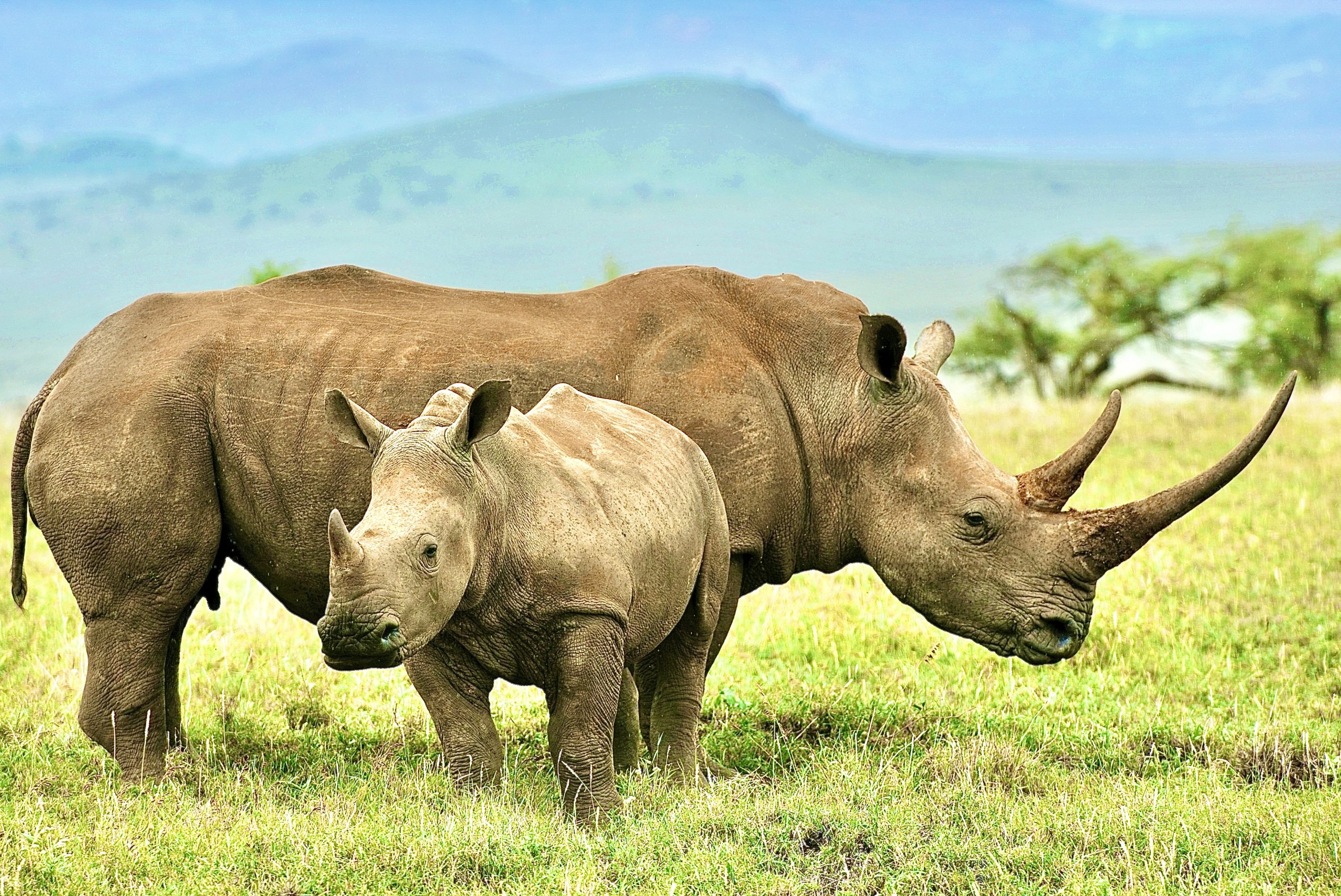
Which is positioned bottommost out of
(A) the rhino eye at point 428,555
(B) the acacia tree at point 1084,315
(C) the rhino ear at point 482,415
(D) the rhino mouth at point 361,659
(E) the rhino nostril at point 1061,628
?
(B) the acacia tree at point 1084,315

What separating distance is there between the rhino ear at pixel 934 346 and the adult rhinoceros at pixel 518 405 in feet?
1.52

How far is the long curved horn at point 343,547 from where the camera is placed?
194 inches

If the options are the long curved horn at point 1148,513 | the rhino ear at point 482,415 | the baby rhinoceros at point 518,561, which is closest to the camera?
the baby rhinoceros at point 518,561

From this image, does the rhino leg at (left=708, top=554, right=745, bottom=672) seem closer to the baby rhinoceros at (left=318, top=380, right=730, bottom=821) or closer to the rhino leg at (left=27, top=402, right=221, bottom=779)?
the baby rhinoceros at (left=318, top=380, right=730, bottom=821)

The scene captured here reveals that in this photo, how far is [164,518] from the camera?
23.0 ft

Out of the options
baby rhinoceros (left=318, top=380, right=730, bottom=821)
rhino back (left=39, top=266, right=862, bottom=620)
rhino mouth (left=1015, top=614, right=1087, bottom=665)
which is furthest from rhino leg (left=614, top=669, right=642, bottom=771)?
rhino mouth (left=1015, top=614, right=1087, bottom=665)

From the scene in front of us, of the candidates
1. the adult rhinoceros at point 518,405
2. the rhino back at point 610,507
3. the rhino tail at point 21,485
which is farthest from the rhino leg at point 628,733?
the rhino tail at point 21,485

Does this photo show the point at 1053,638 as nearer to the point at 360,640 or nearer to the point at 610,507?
the point at 610,507

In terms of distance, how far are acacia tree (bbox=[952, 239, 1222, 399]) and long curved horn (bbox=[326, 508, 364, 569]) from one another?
84.5 ft

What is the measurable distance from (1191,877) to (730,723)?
3.02 m

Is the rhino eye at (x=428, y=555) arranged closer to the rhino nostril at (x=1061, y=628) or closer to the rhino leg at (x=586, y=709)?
the rhino leg at (x=586, y=709)

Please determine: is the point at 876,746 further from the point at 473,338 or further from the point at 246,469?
the point at 246,469

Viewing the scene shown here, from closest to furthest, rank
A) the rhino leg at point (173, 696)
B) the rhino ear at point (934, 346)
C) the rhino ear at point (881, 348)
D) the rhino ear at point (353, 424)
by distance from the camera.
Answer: the rhino ear at point (353, 424), the rhino ear at point (881, 348), the rhino leg at point (173, 696), the rhino ear at point (934, 346)

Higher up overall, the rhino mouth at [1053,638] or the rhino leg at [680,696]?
the rhino mouth at [1053,638]
